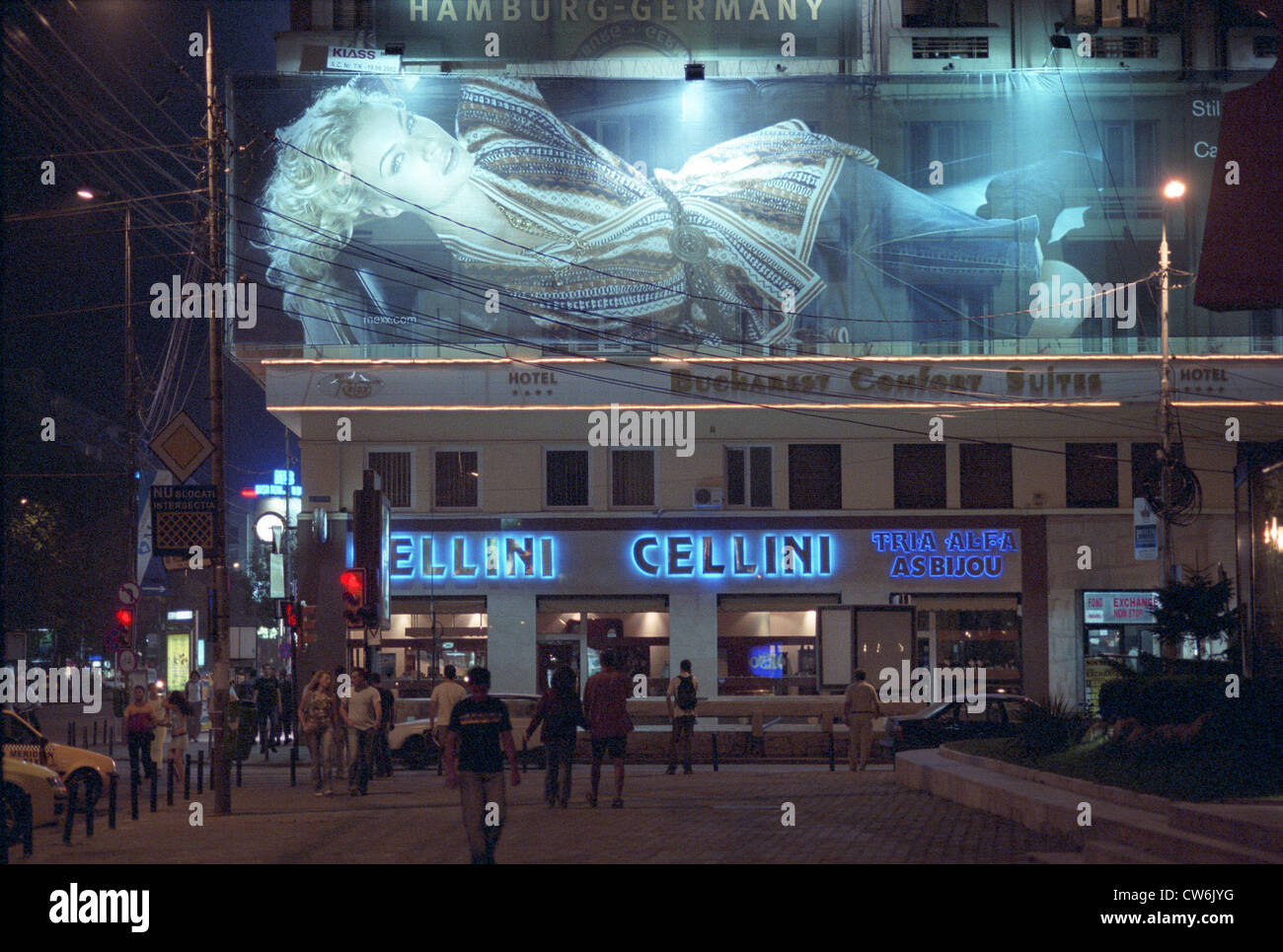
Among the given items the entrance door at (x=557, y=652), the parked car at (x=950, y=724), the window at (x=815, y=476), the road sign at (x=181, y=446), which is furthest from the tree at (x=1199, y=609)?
the entrance door at (x=557, y=652)

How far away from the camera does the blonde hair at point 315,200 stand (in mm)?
36656

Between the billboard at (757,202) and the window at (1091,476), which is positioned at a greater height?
the billboard at (757,202)

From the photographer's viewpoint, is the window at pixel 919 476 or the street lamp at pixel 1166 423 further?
the window at pixel 919 476

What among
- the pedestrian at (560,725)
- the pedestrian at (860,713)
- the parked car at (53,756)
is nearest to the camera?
the pedestrian at (560,725)

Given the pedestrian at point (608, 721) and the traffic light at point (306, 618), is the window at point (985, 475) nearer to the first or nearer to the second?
the traffic light at point (306, 618)

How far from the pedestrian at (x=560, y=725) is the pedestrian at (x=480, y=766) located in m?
5.71

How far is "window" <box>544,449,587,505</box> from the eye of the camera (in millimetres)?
37250

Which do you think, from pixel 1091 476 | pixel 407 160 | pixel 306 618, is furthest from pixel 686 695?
pixel 407 160

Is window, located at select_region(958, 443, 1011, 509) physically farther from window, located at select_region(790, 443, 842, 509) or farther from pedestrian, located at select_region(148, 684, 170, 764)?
pedestrian, located at select_region(148, 684, 170, 764)

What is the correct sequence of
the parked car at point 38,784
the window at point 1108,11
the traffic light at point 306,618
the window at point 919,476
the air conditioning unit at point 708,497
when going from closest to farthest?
the parked car at point 38,784 → the traffic light at point 306,618 → the air conditioning unit at point 708,497 → the window at point 919,476 → the window at point 1108,11

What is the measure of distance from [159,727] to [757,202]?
21.0 m

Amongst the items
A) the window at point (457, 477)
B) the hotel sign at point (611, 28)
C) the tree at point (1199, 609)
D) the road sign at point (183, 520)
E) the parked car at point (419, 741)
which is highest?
the hotel sign at point (611, 28)

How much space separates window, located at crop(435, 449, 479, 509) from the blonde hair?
456cm
